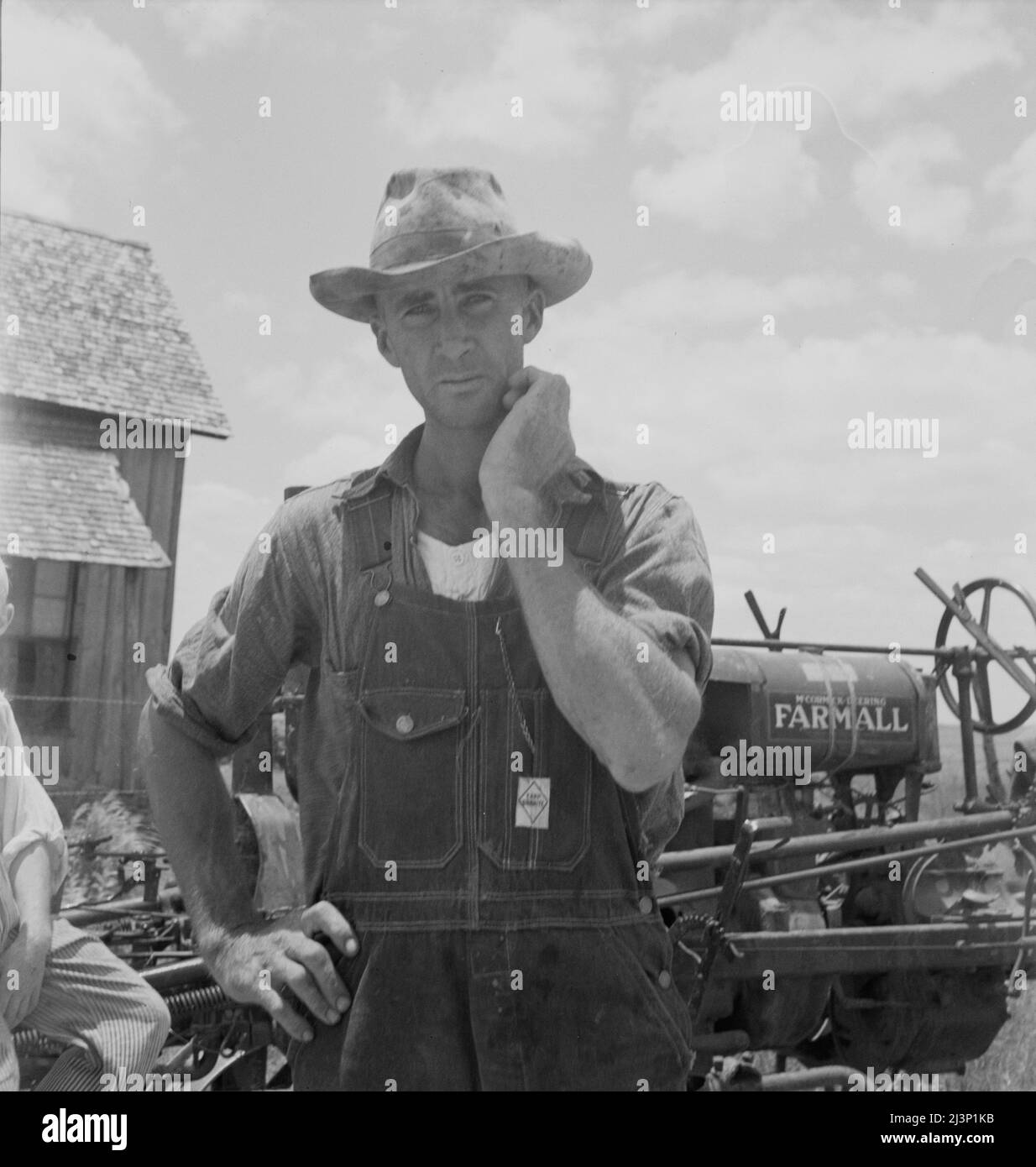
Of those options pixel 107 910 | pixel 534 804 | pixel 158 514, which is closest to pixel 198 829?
pixel 534 804

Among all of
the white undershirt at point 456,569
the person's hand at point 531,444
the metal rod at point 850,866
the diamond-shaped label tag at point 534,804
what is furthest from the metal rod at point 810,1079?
the person's hand at point 531,444

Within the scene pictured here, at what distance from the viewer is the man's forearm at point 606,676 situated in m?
1.52

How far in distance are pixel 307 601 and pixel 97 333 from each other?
531 cm

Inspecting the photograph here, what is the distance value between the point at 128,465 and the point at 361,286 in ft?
21.5

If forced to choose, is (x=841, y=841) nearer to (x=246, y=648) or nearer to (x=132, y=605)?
(x=246, y=648)

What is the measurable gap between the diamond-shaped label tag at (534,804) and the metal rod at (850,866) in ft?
6.93

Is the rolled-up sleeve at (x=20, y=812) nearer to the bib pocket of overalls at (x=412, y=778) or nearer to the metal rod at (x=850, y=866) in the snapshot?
the bib pocket of overalls at (x=412, y=778)

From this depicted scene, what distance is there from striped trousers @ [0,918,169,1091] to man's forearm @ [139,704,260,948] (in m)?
1.32

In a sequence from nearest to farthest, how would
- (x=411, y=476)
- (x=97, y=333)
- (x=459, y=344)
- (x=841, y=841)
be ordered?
(x=459, y=344) → (x=411, y=476) → (x=841, y=841) → (x=97, y=333)

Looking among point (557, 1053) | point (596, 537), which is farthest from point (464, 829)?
point (596, 537)

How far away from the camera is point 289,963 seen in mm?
1645
